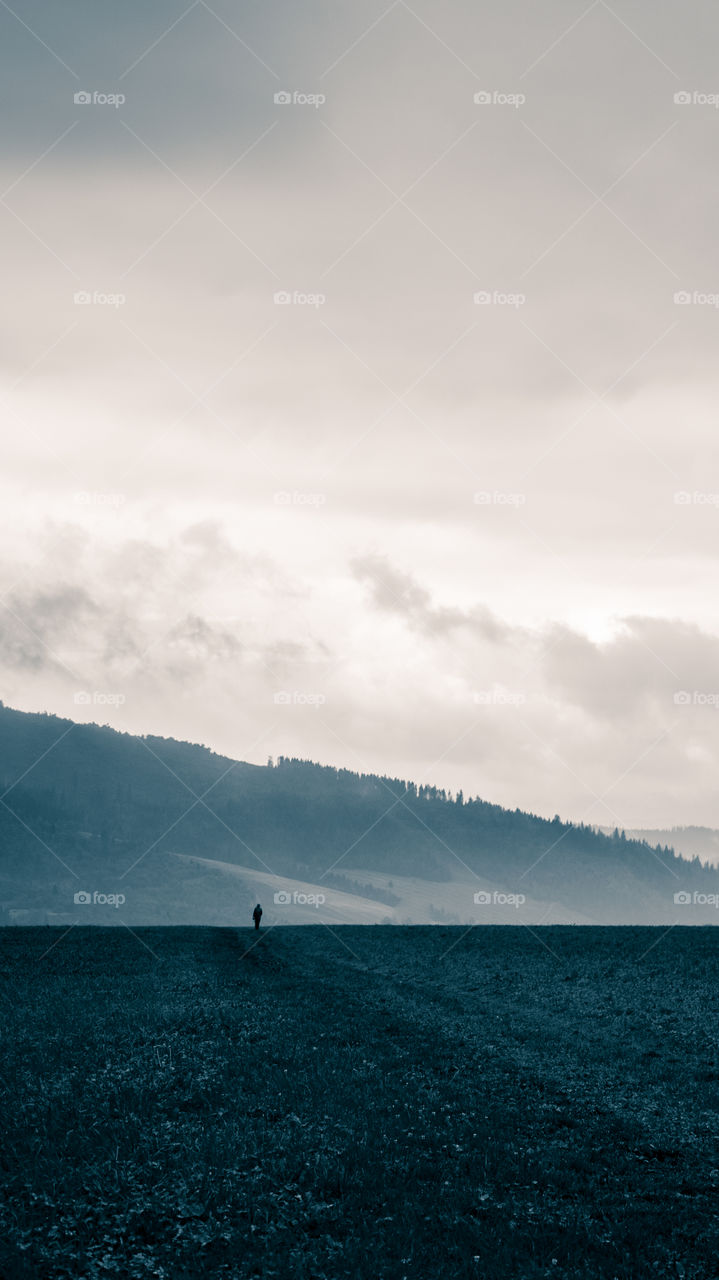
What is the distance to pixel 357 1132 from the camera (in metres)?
22.4

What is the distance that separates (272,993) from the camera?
149 feet

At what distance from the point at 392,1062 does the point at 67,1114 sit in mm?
10698

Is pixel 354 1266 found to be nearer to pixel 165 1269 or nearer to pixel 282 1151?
pixel 165 1269

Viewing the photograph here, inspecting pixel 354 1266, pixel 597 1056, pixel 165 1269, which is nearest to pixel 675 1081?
pixel 597 1056

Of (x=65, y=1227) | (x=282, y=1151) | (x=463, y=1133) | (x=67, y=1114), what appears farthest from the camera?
(x=67, y=1114)

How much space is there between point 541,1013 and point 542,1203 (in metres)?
25.3

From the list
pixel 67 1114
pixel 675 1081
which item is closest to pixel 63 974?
pixel 67 1114

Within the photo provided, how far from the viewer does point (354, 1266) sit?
15703 mm

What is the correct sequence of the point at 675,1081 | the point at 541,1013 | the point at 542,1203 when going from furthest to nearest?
1. the point at 541,1013
2. the point at 675,1081
3. the point at 542,1203

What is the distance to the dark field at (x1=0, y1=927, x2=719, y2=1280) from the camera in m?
16.3

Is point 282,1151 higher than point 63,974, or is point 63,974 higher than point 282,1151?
point 282,1151

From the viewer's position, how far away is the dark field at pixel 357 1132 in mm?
16281

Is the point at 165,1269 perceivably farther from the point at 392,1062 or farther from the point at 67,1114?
the point at 392,1062

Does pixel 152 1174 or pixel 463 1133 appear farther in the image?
pixel 463 1133
